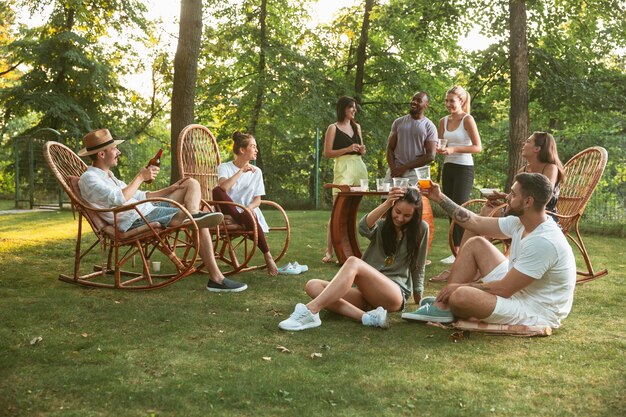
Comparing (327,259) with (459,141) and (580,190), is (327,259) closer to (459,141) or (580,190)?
(459,141)

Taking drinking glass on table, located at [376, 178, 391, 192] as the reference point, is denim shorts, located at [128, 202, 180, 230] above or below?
below

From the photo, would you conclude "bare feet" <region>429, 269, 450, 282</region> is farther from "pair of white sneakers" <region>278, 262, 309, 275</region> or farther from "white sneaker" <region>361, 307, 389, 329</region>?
"white sneaker" <region>361, 307, 389, 329</region>

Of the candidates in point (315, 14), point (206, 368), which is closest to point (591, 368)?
point (206, 368)

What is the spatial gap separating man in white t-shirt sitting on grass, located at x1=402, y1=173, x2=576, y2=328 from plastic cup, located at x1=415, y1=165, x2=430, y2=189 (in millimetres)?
632

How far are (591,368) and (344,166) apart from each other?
3478 mm

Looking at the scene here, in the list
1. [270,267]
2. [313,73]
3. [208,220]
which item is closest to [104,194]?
[208,220]

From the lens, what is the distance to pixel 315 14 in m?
18.8

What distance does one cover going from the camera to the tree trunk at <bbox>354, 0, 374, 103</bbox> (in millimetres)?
16281

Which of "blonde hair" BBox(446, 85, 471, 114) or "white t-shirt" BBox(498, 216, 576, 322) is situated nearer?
"white t-shirt" BBox(498, 216, 576, 322)

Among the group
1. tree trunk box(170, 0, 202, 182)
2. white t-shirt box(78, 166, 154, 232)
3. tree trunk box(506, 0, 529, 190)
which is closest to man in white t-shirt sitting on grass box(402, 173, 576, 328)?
white t-shirt box(78, 166, 154, 232)

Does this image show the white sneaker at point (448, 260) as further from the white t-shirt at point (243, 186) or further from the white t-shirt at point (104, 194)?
the white t-shirt at point (104, 194)

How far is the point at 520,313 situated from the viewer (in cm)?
372

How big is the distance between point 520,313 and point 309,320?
3.85 feet

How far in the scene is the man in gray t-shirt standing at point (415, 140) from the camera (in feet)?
19.2
